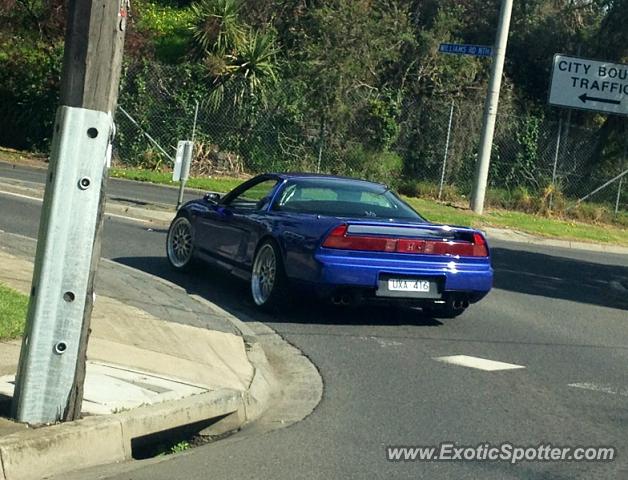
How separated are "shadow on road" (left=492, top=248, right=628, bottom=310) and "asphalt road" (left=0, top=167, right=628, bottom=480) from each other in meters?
0.08

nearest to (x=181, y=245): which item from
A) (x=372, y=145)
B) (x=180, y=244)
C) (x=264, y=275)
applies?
(x=180, y=244)

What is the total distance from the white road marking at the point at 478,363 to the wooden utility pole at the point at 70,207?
12.7ft

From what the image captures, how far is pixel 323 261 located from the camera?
10.3 metres

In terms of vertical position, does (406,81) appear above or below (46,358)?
above

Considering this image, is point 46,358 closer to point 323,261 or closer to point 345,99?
point 323,261

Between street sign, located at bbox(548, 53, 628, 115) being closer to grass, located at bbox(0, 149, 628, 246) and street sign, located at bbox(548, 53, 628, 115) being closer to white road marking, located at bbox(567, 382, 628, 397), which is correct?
grass, located at bbox(0, 149, 628, 246)

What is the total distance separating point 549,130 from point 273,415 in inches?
919

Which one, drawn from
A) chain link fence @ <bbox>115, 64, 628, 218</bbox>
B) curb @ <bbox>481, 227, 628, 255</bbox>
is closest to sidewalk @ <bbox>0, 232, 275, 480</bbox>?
curb @ <bbox>481, 227, 628, 255</bbox>

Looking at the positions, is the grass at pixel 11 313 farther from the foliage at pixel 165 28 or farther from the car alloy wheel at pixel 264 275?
the foliage at pixel 165 28

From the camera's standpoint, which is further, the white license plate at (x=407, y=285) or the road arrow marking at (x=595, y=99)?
the road arrow marking at (x=595, y=99)

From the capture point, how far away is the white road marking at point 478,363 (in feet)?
30.1

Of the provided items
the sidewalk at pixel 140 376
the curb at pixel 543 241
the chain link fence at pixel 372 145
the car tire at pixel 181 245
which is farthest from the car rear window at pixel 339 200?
the chain link fence at pixel 372 145

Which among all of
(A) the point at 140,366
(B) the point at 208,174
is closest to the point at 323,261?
(A) the point at 140,366

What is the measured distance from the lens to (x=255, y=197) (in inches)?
477
